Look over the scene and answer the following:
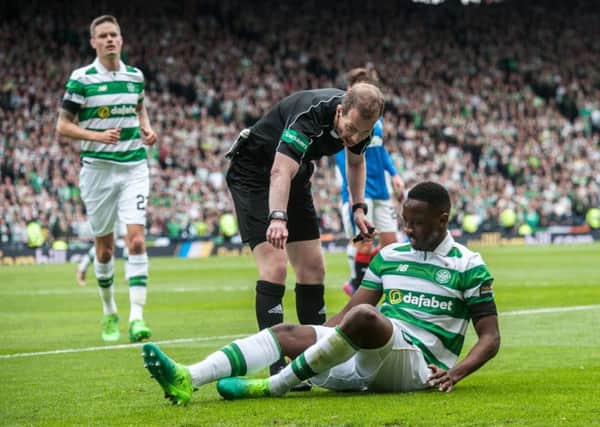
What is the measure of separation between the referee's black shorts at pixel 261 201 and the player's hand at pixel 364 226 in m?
0.28

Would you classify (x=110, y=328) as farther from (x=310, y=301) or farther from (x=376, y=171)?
(x=376, y=171)

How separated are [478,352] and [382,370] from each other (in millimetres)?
505

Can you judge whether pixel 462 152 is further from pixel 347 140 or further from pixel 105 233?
pixel 347 140

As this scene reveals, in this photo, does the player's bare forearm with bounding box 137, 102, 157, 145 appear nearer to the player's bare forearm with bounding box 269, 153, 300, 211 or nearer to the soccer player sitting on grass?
the player's bare forearm with bounding box 269, 153, 300, 211

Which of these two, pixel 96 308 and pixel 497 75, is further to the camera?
pixel 497 75

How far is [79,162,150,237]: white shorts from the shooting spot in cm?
1027

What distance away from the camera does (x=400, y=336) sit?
5711 millimetres

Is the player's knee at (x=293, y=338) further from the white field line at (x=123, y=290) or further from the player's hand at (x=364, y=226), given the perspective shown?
the white field line at (x=123, y=290)

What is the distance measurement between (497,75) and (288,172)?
39.2 m

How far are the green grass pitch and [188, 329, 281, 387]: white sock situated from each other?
0.17m

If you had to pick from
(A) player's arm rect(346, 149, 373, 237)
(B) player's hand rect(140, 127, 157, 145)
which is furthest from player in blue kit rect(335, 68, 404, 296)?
(A) player's arm rect(346, 149, 373, 237)

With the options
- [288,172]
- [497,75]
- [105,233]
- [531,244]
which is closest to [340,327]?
[288,172]

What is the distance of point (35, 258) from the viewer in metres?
29.7

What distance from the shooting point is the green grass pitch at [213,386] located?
5.27 m
